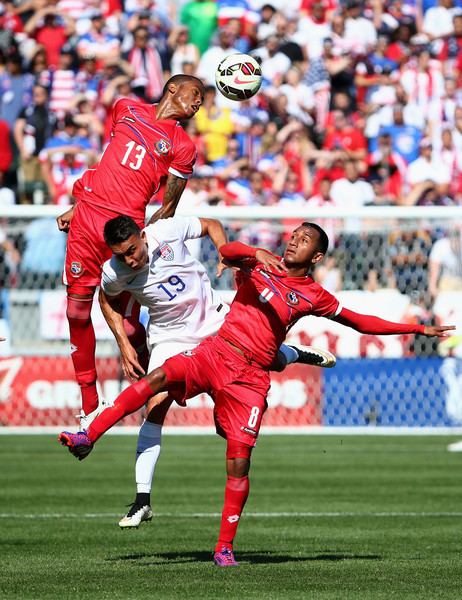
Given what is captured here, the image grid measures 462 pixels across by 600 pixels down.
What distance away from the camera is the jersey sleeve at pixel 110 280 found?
10.4 m

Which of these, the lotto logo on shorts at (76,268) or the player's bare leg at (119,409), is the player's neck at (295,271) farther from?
the lotto logo on shorts at (76,268)

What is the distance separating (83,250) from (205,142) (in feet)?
46.9

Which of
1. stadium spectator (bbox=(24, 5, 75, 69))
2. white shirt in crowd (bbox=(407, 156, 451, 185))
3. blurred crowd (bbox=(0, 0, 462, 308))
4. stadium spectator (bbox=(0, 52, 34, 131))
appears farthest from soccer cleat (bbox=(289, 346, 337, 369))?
stadium spectator (bbox=(24, 5, 75, 69))

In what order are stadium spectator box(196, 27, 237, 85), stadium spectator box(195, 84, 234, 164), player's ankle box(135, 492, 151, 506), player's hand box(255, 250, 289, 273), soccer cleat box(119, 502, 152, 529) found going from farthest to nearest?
stadium spectator box(196, 27, 237, 85) → stadium spectator box(195, 84, 234, 164) → player's ankle box(135, 492, 151, 506) → soccer cleat box(119, 502, 152, 529) → player's hand box(255, 250, 289, 273)

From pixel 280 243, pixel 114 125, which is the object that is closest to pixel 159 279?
pixel 114 125

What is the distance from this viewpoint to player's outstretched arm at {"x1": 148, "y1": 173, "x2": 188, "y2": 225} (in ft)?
36.0

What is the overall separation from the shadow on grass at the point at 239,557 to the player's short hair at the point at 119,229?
2.32 m

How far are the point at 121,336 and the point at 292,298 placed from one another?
1.50 meters

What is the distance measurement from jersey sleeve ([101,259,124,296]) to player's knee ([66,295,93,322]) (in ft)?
2.79

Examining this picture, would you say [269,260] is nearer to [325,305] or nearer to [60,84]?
[325,305]

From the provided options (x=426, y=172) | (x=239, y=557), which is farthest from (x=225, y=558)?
(x=426, y=172)

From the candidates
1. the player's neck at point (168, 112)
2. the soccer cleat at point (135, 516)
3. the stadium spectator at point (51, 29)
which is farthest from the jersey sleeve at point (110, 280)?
the stadium spectator at point (51, 29)

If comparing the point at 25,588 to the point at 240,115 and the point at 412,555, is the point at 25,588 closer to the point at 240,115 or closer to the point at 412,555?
the point at 412,555

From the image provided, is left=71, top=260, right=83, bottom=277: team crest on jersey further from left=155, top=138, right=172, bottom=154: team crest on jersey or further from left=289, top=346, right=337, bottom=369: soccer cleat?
left=289, top=346, right=337, bottom=369: soccer cleat
